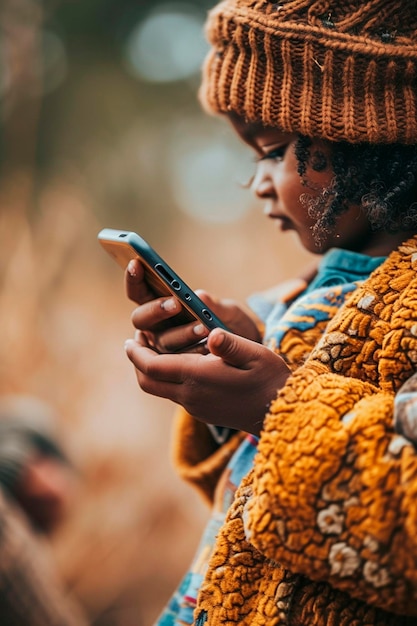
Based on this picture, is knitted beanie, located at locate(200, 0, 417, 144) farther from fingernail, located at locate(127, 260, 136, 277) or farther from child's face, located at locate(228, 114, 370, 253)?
fingernail, located at locate(127, 260, 136, 277)

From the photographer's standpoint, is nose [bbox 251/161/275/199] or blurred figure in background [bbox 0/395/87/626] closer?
nose [bbox 251/161/275/199]

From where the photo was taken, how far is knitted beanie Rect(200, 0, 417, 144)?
2.57 feet

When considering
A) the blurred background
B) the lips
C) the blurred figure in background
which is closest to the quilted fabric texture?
the lips

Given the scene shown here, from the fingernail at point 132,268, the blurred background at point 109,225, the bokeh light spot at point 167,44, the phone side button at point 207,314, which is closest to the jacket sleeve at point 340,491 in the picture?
the phone side button at point 207,314

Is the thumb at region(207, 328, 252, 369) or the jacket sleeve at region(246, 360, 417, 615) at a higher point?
the thumb at region(207, 328, 252, 369)

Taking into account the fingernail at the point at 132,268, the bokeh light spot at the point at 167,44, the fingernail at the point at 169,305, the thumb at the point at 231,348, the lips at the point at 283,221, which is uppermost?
the bokeh light spot at the point at 167,44

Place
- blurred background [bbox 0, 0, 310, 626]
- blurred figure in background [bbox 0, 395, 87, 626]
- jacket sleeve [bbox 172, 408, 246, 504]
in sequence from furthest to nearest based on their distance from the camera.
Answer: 1. blurred background [bbox 0, 0, 310, 626]
2. blurred figure in background [bbox 0, 395, 87, 626]
3. jacket sleeve [bbox 172, 408, 246, 504]

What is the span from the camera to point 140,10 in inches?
94.3

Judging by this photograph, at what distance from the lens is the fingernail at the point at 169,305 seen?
0.76 meters

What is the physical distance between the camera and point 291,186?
0.85 m

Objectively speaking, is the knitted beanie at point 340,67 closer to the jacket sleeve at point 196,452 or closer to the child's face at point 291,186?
the child's face at point 291,186

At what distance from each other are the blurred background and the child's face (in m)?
1.49

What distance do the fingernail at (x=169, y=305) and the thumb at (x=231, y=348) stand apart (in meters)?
0.13

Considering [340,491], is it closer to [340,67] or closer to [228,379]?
[228,379]
